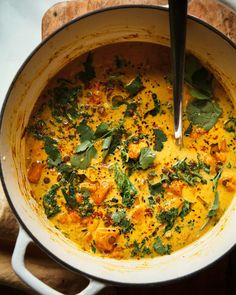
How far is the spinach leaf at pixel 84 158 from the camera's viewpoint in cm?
217

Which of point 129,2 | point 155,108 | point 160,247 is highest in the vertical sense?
point 129,2

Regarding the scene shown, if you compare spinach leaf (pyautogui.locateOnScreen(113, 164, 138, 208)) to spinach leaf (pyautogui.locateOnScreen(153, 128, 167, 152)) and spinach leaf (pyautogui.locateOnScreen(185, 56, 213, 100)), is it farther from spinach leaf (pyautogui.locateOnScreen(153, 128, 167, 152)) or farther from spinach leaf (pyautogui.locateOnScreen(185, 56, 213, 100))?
spinach leaf (pyautogui.locateOnScreen(185, 56, 213, 100))

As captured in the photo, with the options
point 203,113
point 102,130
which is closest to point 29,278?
point 102,130

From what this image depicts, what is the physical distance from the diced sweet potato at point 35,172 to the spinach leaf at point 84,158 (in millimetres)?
137

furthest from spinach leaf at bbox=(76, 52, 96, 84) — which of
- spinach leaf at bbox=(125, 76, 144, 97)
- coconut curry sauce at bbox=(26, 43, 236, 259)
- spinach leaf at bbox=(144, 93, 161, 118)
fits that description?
spinach leaf at bbox=(144, 93, 161, 118)

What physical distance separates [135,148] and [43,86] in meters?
0.45

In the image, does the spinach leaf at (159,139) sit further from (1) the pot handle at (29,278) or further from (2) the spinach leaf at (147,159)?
(1) the pot handle at (29,278)

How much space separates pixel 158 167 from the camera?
2.15m

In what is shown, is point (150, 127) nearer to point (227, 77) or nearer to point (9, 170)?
point (227, 77)

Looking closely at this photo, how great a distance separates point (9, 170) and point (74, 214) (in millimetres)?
314

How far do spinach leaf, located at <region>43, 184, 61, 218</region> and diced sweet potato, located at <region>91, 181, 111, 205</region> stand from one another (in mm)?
152

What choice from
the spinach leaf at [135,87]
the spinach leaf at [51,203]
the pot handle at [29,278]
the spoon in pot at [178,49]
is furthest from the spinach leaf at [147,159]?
the pot handle at [29,278]

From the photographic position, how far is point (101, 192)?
2164 millimetres

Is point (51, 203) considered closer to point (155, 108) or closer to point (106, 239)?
point (106, 239)
